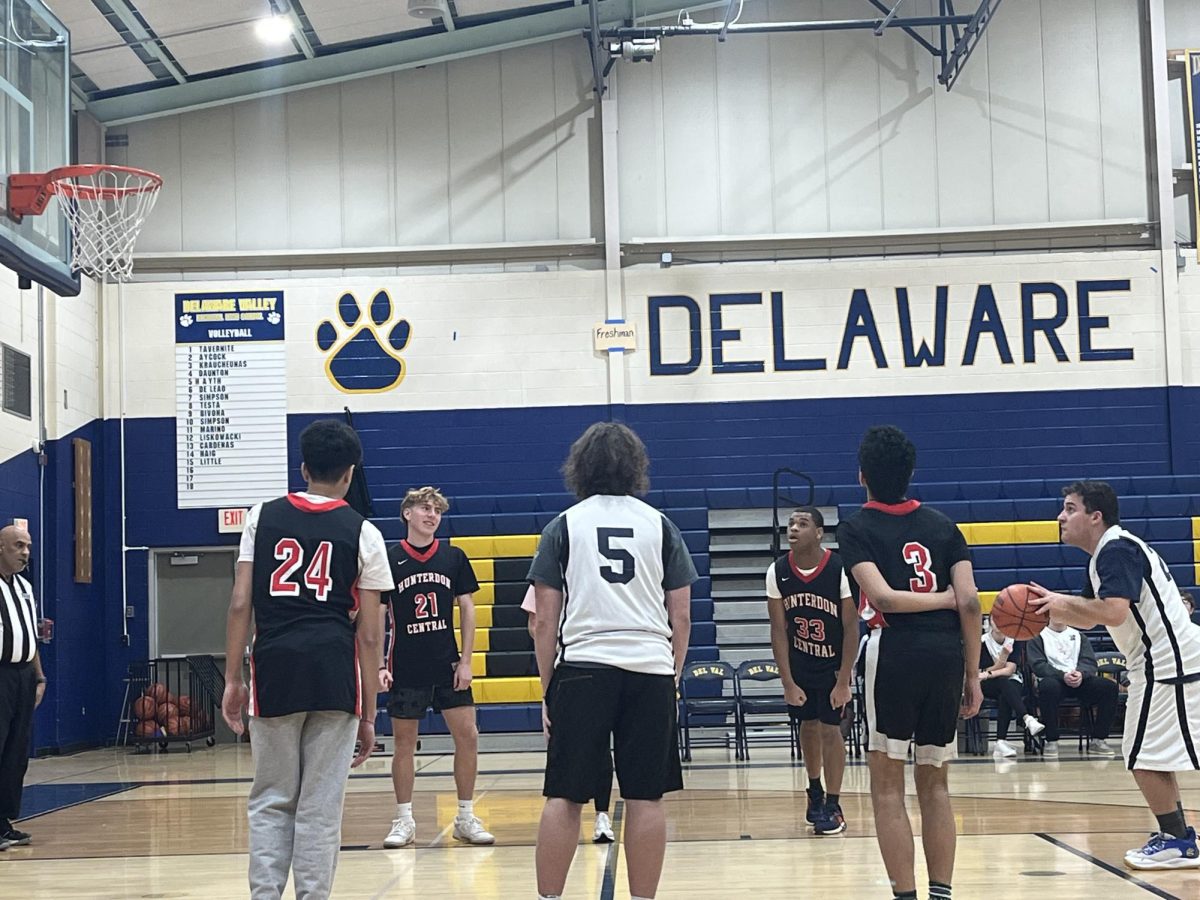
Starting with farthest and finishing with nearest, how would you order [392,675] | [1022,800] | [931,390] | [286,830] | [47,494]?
1. [931,390]
2. [47,494]
3. [1022,800]
4. [392,675]
5. [286,830]

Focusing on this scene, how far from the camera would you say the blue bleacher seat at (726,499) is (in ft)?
47.6

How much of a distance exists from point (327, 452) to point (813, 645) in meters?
3.31

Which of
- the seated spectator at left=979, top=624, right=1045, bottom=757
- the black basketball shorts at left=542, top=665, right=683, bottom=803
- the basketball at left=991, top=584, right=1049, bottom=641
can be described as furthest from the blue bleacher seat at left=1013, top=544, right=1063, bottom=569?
the black basketball shorts at left=542, top=665, right=683, bottom=803

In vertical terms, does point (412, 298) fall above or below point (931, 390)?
above

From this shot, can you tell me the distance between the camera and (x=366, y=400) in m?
14.8

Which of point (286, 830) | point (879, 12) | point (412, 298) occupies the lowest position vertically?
point (286, 830)

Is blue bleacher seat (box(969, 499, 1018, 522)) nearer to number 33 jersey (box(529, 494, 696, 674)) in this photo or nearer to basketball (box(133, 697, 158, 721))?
basketball (box(133, 697, 158, 721))

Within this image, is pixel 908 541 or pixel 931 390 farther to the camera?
pixel 931 390

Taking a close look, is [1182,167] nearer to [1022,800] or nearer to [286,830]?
[1022,800]

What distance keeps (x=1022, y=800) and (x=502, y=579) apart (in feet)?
22.7

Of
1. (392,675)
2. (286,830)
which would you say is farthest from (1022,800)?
(286,830)

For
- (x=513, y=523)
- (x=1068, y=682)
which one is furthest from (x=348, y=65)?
(x=1068, y=682)

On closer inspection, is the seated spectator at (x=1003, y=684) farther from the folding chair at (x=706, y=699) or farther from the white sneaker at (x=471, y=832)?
the white sneaker at (x=471, y=832)

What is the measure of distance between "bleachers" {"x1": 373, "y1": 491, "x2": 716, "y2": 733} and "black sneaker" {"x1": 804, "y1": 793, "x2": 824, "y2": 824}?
6.01 m
